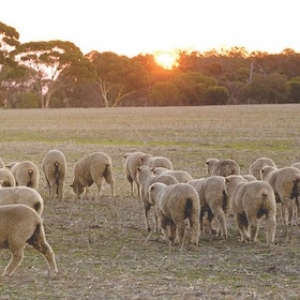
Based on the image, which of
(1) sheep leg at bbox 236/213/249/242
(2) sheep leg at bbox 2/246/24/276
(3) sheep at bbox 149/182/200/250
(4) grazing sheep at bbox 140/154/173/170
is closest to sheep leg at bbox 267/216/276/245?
(1) sheep leg at bbox 236/213/249/242

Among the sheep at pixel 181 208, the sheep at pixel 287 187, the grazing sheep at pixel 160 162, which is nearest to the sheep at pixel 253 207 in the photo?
the sheep at pixel 181 208

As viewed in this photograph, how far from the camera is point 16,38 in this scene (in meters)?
83.8

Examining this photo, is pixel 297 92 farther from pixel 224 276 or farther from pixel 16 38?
pixel 224 276

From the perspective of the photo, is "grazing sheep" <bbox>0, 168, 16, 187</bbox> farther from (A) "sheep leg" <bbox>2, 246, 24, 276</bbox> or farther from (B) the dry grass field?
(A) "sheep leg" <bbox>2, 246, 24, 276</bbox>

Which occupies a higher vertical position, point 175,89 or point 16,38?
point 16,38

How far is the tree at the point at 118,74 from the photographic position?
307ft

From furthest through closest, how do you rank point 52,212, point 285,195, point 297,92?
point 297,92 < point 52,212 < point 285,195

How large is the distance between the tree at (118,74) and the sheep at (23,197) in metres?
82.3

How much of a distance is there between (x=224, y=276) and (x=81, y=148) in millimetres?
19068

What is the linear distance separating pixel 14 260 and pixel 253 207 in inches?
163

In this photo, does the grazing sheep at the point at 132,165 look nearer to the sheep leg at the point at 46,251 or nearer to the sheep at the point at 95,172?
the sheep at the point at 95,172

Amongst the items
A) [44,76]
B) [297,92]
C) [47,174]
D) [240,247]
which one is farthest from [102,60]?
[240,247]

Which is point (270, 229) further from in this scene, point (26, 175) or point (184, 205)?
point (26, 175)

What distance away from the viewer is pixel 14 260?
8.70m
